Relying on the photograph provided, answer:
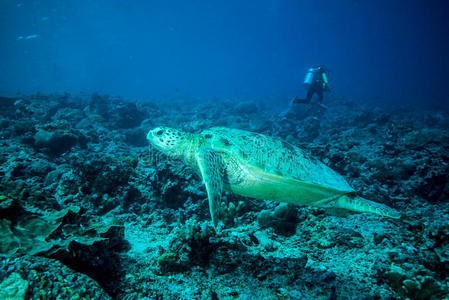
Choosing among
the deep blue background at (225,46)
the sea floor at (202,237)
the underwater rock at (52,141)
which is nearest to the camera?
the sea floor at (202,237)

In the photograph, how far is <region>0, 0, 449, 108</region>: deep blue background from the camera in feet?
160

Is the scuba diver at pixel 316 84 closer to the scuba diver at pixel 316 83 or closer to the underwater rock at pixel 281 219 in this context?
the scuba diver at pixel 316 83

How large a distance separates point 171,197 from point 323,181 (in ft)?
9.03

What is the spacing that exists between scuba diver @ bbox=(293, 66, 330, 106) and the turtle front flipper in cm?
1057

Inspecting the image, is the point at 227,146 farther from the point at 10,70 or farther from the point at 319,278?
the point at 10,70

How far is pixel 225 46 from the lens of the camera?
395 ft

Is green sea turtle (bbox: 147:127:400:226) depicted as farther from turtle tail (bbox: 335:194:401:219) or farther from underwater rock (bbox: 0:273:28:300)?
underwater rock (bbox: 0:273:28:300)

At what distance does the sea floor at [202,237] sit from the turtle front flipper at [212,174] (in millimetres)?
270

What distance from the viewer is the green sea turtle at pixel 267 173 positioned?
2951 mm

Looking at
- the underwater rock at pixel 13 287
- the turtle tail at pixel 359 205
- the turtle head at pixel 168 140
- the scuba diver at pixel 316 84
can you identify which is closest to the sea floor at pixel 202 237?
the underwater rock at pixel 13 287

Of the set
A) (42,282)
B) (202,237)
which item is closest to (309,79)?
(202,237)

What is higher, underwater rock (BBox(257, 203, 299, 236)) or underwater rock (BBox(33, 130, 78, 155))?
underwater rock (BBox(33, 130, 78, 155))

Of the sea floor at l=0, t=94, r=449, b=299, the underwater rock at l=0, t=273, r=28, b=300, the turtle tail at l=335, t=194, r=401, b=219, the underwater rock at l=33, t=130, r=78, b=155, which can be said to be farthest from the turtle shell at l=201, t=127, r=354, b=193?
the underwater rock at l=33, t=130, r=78, b=155

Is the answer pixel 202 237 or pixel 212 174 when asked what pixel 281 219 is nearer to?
pixel 212 174
